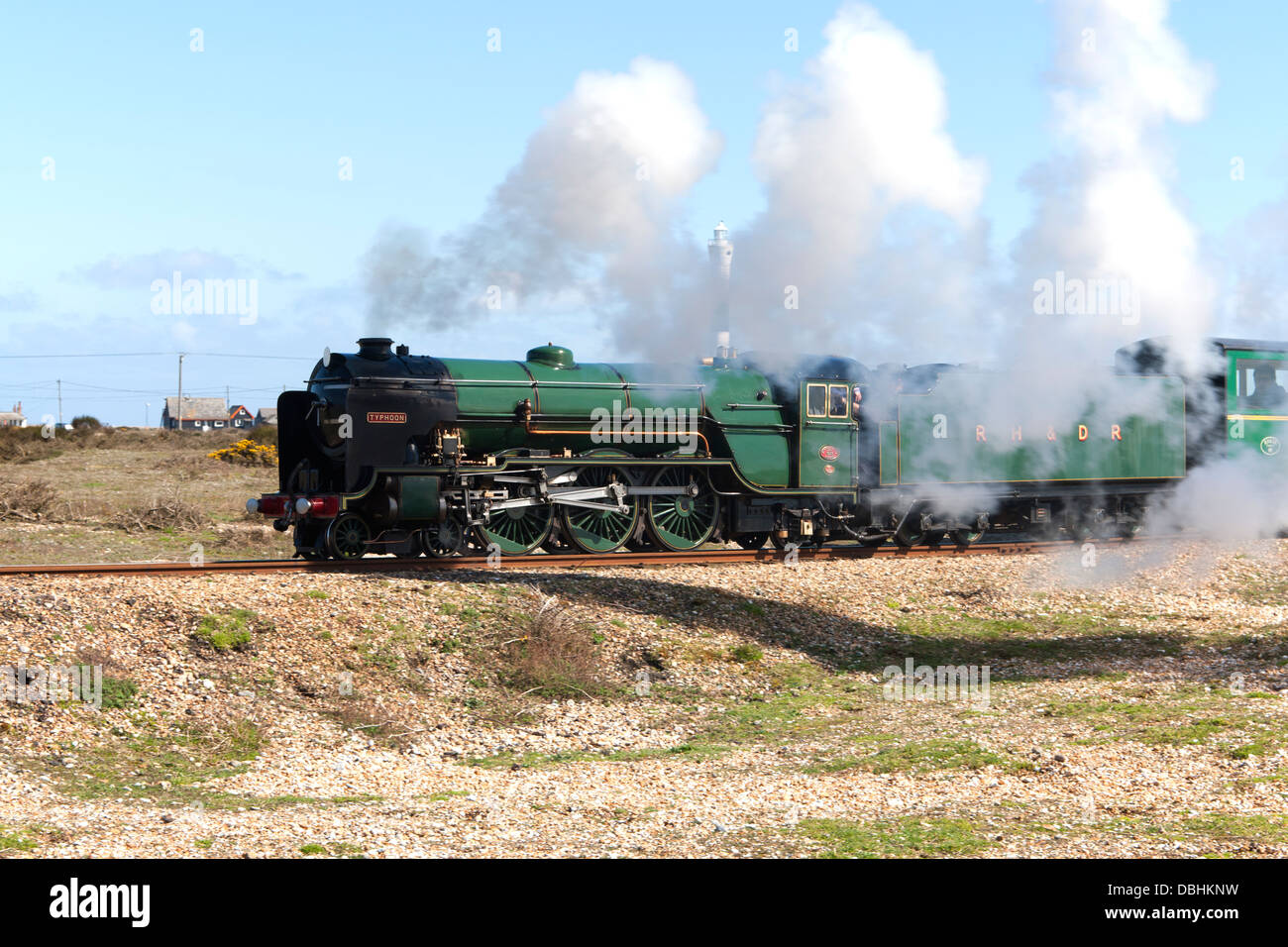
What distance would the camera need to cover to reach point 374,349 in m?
18.5

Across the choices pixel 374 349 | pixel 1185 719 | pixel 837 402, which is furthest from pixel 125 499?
pixel 1185 719

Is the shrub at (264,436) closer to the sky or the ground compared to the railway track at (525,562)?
closer to the sky

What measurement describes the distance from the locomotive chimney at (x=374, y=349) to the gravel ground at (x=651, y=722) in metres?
4.30

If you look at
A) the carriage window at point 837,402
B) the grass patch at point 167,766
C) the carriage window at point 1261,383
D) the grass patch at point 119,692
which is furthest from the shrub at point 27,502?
the carriage window at point 1261,383

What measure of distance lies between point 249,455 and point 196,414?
63558 mm

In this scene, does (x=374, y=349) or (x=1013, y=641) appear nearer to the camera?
(x=1013, y=641)

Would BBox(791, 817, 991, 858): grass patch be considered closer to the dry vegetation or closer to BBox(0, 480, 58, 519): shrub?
the dry vegetation

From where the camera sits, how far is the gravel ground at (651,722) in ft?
27.2

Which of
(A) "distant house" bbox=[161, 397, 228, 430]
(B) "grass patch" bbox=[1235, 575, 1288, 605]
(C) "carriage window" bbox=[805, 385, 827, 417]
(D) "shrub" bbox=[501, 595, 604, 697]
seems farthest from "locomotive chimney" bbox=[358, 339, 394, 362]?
(A) "distant house" bbox=[161, 397, 228, 430]

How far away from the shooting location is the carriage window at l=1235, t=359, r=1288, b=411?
2377 cm

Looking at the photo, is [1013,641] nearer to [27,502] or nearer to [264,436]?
[27,502]

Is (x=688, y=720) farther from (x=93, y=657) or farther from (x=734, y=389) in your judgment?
(x=734, y=389)

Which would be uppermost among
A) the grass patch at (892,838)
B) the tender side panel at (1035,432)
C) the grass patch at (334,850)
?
the tender side panel at (1035,432)

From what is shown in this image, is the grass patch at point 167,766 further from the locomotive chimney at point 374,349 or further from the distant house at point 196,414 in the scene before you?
the distant house at point 196,414
